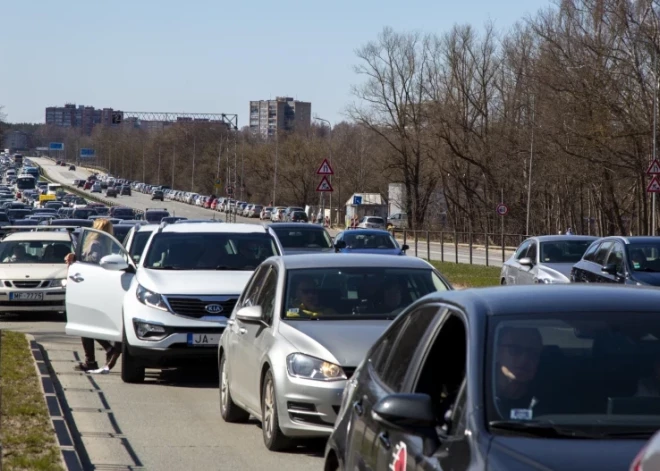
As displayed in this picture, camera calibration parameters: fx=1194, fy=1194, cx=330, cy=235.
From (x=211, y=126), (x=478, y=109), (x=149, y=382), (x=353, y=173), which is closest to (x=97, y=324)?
(x=149, y=382)

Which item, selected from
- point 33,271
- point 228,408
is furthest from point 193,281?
point 33,271

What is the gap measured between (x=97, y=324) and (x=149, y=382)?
1018 mm

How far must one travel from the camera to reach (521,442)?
376 cm

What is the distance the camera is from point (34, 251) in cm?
2308

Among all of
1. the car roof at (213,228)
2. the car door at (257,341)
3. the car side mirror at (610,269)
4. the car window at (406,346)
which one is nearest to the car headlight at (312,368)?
the car door at (257,341)

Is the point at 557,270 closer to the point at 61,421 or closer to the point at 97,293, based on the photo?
the point at 97,293

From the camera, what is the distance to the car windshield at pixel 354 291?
9578mm

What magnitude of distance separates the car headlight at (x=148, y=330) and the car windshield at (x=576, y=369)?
8.55m

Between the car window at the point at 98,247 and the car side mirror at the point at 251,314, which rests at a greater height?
the car window at the point at 98,247

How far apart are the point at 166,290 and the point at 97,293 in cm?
150

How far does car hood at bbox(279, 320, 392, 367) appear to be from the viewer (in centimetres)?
850

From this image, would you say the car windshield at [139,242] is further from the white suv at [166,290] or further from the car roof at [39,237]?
the white suv at [166,290]

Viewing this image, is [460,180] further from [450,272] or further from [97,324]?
[97,324]

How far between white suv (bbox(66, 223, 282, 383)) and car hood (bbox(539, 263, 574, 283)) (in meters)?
7.66
